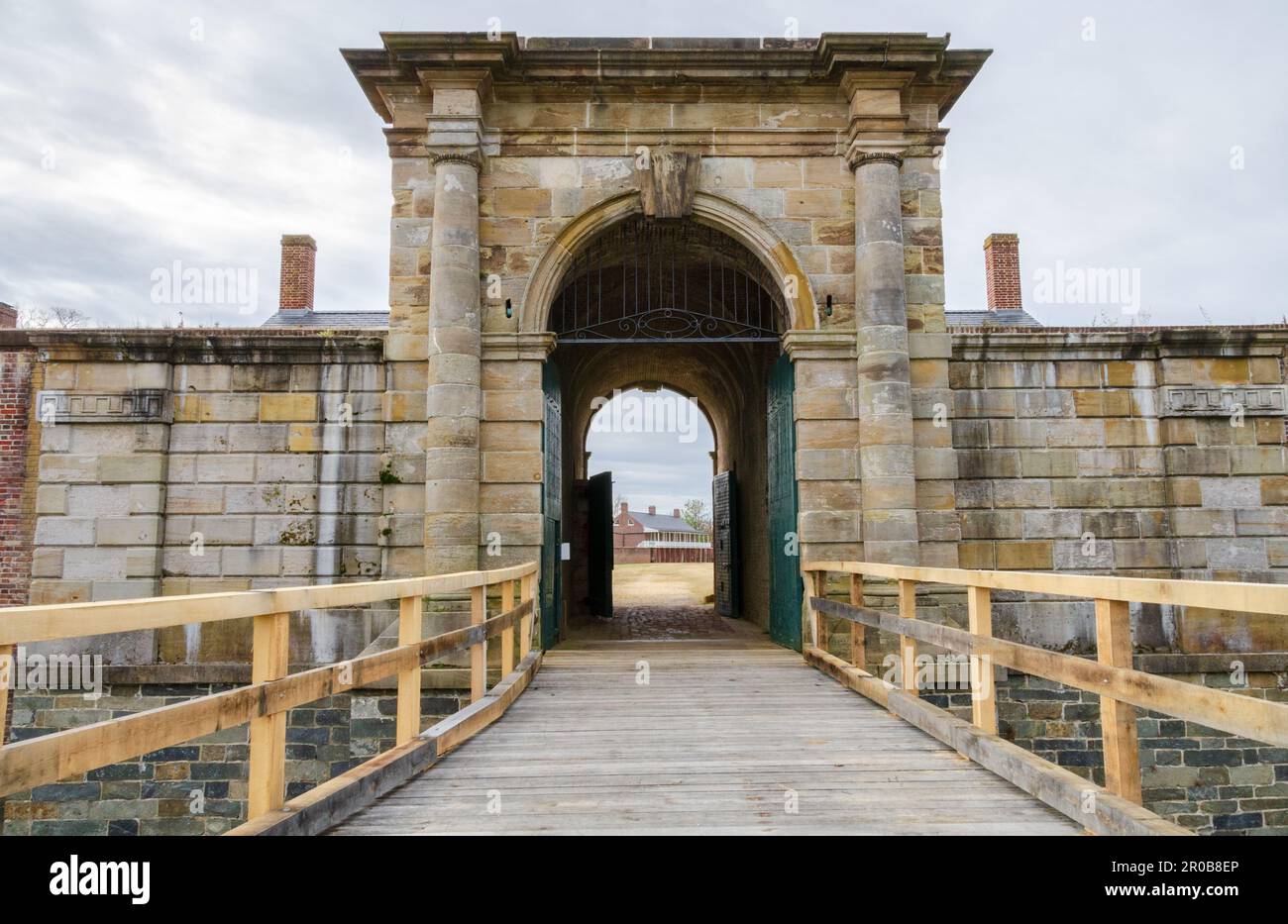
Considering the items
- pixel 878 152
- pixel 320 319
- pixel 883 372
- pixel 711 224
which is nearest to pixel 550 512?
pixel 711 224

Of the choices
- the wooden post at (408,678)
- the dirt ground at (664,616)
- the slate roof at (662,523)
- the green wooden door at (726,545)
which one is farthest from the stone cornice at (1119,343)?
the slate roof at (662,523)

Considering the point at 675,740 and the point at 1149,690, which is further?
the point at 675,740

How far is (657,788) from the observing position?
157 inches

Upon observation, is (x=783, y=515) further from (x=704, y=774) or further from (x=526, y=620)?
(x=704, y=774)

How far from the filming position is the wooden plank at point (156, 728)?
6.67 ft

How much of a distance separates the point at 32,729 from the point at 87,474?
2.51m

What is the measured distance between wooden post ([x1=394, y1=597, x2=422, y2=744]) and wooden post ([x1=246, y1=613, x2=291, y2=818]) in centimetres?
118

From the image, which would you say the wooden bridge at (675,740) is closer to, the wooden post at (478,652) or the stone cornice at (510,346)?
the wooden post at (478,652)

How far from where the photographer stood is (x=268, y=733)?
9.87 feet

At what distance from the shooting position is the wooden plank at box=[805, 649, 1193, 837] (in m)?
2.93

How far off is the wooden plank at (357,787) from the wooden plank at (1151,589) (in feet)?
9.87

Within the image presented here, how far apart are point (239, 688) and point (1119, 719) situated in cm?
353

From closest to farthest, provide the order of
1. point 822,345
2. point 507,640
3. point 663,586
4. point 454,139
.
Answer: point 507,640 < point 454,139 < point 822,345 < point 663,586

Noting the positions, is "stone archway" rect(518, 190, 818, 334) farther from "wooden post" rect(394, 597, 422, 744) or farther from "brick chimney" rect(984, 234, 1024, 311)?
"brick chimney" rect(984, 234, 1024, 311)
